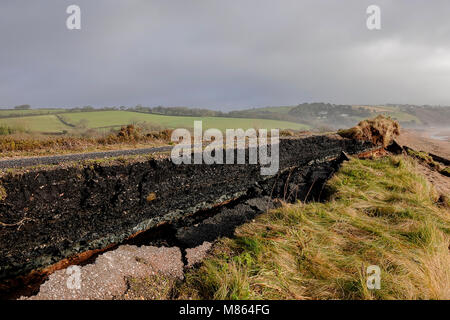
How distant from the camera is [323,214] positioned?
4.02 meters

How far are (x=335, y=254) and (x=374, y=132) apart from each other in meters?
8.15

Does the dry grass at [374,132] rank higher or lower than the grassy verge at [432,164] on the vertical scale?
higher

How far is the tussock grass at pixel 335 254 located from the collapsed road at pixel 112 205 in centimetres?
82

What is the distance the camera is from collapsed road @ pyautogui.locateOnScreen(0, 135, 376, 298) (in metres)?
2.78

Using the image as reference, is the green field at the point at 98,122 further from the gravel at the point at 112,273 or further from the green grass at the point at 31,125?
the gravel at the point at 112,273

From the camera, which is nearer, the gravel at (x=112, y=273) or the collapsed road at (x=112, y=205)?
the gravel at (x=112, y=273)

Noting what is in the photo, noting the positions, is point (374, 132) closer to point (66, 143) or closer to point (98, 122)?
point (66, 143)

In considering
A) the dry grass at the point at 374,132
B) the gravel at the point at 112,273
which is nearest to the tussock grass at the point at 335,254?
the gravel at the point at 112,273

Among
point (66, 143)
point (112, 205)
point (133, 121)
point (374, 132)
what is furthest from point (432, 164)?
point (133, 121)

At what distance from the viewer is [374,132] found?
30.9 ft

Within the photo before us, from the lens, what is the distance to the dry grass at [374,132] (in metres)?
9.15

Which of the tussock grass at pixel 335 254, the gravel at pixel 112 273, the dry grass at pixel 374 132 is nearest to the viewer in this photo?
the gravel at pixel 112 273
